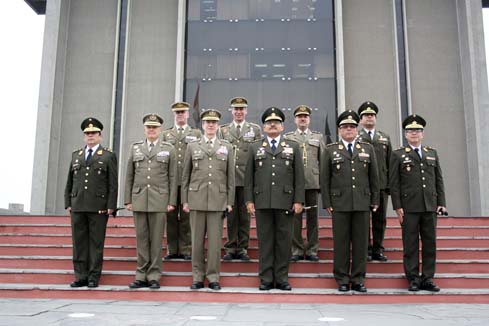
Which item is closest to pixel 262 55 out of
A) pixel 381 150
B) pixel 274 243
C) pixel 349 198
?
pixel 381 150

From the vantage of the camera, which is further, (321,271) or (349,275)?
(321,271)

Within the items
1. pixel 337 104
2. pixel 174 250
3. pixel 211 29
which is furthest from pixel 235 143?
pixel 211 29

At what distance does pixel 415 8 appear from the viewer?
10.9m

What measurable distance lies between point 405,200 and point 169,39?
7.35 meters

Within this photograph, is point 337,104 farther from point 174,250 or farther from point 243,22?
point 174,250

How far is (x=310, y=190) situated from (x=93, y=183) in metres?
2.53

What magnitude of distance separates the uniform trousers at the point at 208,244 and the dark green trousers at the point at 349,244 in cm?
122

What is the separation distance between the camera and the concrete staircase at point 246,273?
16.3 ft

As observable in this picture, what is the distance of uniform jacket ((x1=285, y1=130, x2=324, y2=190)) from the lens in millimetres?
6098

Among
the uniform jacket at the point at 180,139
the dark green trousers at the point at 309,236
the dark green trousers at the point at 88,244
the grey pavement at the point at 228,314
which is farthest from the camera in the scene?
the uniform jacket at the point at 180,139

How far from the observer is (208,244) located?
526cm

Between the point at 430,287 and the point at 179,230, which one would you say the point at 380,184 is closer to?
the point at 430,287

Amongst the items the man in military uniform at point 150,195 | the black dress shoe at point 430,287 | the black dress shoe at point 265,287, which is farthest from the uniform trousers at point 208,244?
the black dress shoe at point 430,287

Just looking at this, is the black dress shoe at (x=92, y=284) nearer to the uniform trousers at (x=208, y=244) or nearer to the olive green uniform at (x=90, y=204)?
the olive green uniform at (x=90, y=204)
